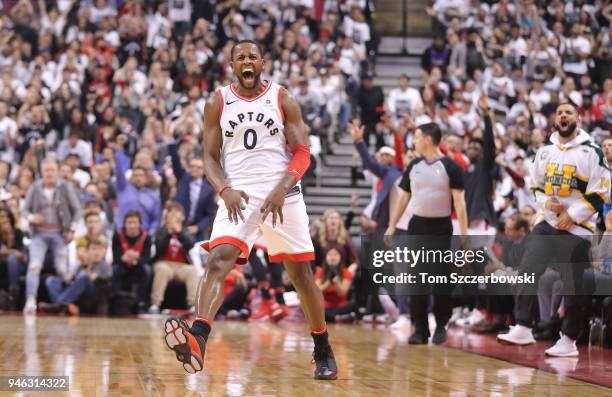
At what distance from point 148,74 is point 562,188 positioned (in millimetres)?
12933

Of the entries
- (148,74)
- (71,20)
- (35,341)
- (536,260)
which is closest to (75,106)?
(148,74)

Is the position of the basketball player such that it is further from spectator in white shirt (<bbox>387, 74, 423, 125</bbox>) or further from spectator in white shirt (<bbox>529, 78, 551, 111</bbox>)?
spectator in white shirt (<bbox>529, 78, 551, 111</bbox>)

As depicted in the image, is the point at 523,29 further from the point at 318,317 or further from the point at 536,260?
A: the point at 318,317

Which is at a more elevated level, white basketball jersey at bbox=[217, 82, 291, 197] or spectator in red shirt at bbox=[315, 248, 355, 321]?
white basketball jersey at bbox=[217, 82, 291, 197]

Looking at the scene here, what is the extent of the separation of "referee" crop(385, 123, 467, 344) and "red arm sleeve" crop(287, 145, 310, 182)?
3322 mm

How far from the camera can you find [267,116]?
6348 mm

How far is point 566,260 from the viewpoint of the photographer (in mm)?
8539

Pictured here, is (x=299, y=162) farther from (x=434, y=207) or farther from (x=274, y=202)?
(x=434, y=207)

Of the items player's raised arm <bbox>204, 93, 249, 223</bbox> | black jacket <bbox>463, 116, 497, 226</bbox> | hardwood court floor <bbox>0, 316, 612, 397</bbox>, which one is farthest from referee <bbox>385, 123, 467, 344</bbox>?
player's raised arm <bbox>204, 93, 249, 223</bbox>

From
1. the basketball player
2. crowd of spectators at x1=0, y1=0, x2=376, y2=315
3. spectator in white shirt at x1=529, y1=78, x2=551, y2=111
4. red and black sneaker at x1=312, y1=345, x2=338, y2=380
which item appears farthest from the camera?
spectator in white shirt at x1=529, y1=78, x2=551, y2=111

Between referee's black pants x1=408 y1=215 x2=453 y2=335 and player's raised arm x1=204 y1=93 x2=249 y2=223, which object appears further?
referee's black pants x1=408 y1=215 x2=453 y2=335

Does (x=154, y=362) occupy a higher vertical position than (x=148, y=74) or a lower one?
lower

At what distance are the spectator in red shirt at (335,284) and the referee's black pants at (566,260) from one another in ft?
14.7

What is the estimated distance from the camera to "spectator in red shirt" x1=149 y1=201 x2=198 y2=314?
13.3 metres
